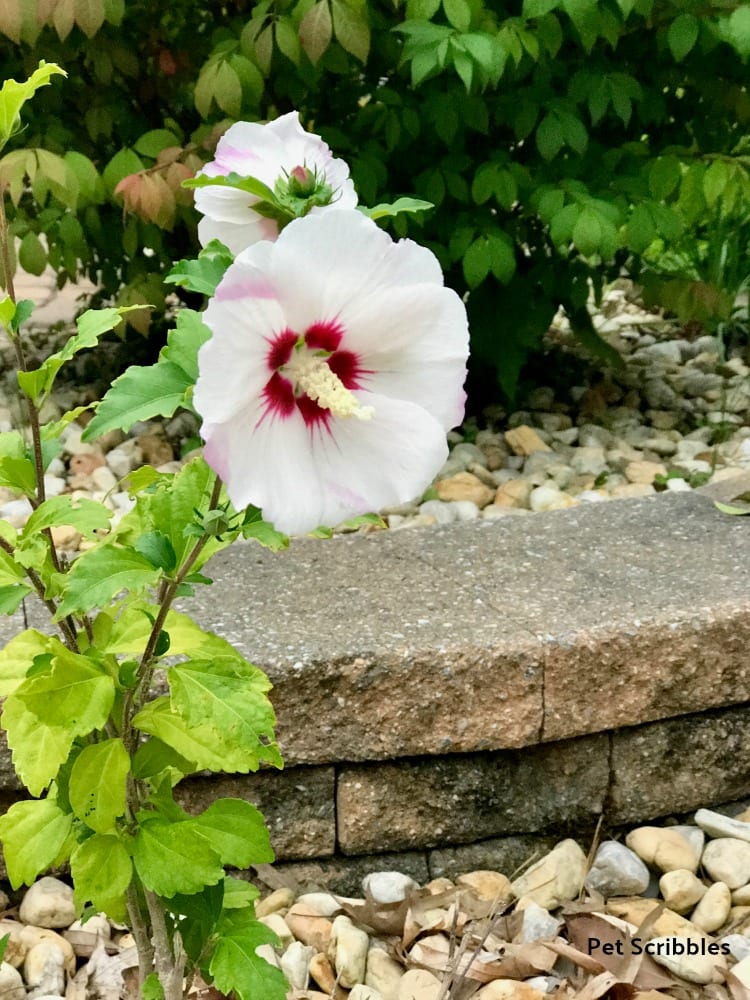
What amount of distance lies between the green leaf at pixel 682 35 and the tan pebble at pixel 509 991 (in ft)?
6.06

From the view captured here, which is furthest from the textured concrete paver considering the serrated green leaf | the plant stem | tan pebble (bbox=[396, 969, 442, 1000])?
the serrated green leaf

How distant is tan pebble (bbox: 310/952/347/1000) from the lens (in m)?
1.34

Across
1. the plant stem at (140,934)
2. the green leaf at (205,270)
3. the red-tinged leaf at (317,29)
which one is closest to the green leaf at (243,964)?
the plant stem at (140,934)

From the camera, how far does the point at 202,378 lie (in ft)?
1.97

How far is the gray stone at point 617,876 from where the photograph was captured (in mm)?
1499

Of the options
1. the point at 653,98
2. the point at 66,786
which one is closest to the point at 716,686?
the point at 66,786

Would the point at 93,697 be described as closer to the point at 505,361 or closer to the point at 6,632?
the point at 6,632

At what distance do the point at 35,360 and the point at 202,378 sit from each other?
Answer: 2987 mm

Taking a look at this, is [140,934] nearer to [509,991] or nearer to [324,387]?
[509,991]

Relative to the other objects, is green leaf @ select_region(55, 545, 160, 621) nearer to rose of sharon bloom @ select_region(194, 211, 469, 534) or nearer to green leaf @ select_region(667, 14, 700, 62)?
rose of sharon bloom @ select_region(194, 211, 469, 534)

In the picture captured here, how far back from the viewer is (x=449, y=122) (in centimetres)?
245

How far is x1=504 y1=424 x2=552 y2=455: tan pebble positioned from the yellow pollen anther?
2.13m

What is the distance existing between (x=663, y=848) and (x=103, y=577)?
1.06m

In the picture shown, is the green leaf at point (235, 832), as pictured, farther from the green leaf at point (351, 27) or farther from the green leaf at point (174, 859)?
the green leaf at point (351, 27)
